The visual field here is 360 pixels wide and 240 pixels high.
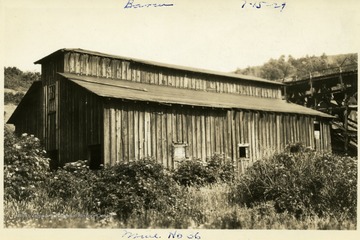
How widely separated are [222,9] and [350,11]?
3.67 metres

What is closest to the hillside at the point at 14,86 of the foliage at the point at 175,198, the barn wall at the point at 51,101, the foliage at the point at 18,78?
the foliage at the point at 18,78

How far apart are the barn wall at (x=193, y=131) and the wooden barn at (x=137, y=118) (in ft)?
0.14

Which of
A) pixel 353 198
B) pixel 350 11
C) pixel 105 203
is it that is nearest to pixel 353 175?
pixel 353 198

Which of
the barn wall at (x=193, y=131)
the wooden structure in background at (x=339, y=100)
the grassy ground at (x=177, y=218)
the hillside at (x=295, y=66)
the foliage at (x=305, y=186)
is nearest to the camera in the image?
the grassy ground at (x=177, y=218)

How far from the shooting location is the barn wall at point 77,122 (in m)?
17.6

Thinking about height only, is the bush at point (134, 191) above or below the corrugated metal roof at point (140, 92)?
below

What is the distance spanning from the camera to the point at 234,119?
21.5 m

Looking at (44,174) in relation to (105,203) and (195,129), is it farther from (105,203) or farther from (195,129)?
(195,129)

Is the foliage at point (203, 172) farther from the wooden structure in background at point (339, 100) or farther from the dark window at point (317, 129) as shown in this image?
the wooden structure in background at point (339, 100)

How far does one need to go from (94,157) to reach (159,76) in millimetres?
8349

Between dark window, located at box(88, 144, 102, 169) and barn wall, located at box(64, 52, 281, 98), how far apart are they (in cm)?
464

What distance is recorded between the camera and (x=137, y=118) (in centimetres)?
1791

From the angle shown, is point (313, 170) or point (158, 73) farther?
point (158, 73)

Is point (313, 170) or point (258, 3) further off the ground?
point (258, 3)
